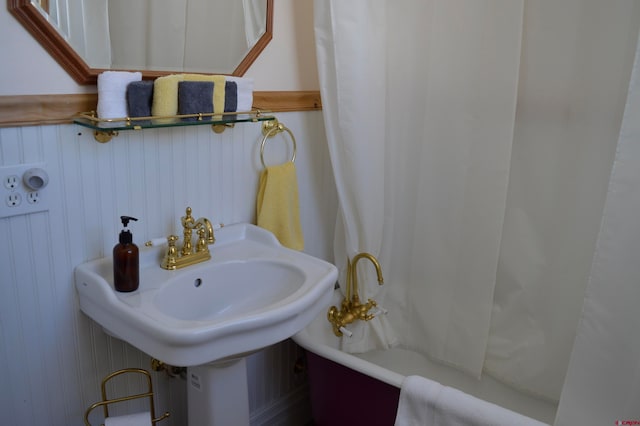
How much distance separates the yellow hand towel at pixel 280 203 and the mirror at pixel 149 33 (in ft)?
1.12

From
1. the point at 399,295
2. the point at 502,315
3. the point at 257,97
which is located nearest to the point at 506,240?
the point at 502,315

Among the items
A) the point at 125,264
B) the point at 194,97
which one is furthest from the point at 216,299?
the point at 194,97

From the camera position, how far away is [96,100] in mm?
1231

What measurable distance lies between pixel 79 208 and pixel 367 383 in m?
0.91

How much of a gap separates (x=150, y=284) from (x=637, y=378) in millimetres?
1185

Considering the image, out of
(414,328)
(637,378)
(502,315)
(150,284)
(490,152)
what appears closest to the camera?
(637,378)

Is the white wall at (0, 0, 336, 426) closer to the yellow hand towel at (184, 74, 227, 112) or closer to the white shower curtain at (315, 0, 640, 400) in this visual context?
the yellow hand towel at (184, 74, 227, 112)

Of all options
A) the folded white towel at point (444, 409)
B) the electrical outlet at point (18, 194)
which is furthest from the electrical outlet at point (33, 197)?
the folded white towel at point (444, 409)

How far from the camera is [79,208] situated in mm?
1240

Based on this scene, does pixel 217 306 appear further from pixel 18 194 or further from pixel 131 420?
pixel 18 194

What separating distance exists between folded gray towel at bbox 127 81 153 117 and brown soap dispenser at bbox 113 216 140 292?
26cm

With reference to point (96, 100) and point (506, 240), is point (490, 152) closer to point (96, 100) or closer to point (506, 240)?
point (506, 240)

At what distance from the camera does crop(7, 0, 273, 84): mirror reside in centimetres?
113

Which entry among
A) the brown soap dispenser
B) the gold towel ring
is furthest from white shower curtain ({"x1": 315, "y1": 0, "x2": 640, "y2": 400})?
the brown soap dispenser
